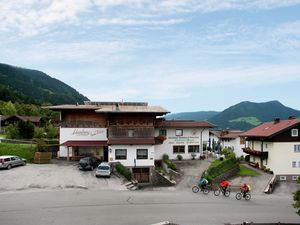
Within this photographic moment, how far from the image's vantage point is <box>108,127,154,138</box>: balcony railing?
144 feet

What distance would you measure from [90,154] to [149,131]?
1016 cm

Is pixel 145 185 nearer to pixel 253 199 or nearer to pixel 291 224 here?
pixel 253 199

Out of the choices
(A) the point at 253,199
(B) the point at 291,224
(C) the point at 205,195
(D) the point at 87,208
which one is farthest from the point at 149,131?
(B) the point at 291,224

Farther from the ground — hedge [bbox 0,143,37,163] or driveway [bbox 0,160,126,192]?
hedge [bbox 0,143,37,163]

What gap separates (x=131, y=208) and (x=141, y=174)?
18095mm

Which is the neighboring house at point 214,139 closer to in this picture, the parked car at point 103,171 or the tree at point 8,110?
the parked car at point 103,171

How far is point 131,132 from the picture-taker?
44.6m

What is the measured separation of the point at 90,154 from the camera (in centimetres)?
4909

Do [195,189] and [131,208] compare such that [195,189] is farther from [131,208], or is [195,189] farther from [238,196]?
[131,208]

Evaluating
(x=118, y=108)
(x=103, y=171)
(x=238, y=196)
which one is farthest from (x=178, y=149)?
(x=238, y=196)

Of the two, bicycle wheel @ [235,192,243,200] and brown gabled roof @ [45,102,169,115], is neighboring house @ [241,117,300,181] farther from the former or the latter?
bicycle wheel @ [235,192,243,200]

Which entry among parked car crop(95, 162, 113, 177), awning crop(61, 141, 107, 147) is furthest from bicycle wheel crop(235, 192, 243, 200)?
awning crop(61, 141, 107, 147)

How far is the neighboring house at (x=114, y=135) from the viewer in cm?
4369

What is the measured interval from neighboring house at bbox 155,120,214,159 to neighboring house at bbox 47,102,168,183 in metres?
6.24
